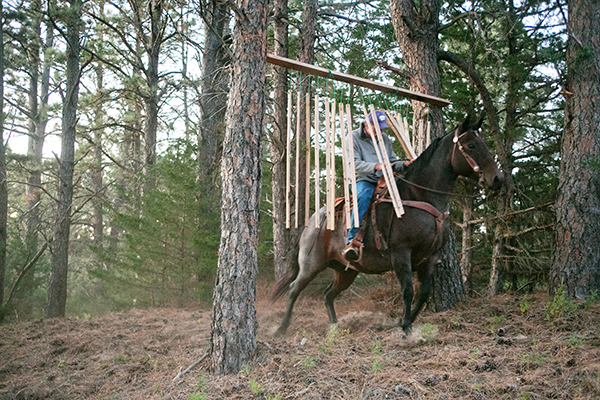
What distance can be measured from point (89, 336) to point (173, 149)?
5.67 meters

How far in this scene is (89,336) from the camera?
7824 mm

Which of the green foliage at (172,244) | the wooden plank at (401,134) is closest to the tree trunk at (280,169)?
the green foliage at (172,244)

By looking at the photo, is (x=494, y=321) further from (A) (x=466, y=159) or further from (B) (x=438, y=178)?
(A) (x=466, y=159)

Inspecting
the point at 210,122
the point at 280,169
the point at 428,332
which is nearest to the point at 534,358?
the point at 428,332

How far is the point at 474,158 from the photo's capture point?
19.3 feet

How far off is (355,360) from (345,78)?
3.80 m

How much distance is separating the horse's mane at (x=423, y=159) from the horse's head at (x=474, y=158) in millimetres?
268

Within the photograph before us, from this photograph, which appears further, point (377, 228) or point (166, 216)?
point (166, 216)

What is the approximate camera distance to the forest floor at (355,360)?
4.08 metres

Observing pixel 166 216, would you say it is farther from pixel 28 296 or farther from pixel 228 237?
pixel 228 237

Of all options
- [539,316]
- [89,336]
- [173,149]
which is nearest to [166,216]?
Result: [173,149]

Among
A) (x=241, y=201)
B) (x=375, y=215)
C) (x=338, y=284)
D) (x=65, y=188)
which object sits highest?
(x=65, y=188)

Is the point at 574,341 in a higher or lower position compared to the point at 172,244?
lower

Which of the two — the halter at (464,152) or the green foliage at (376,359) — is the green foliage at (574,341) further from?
the halter at (464,152)
